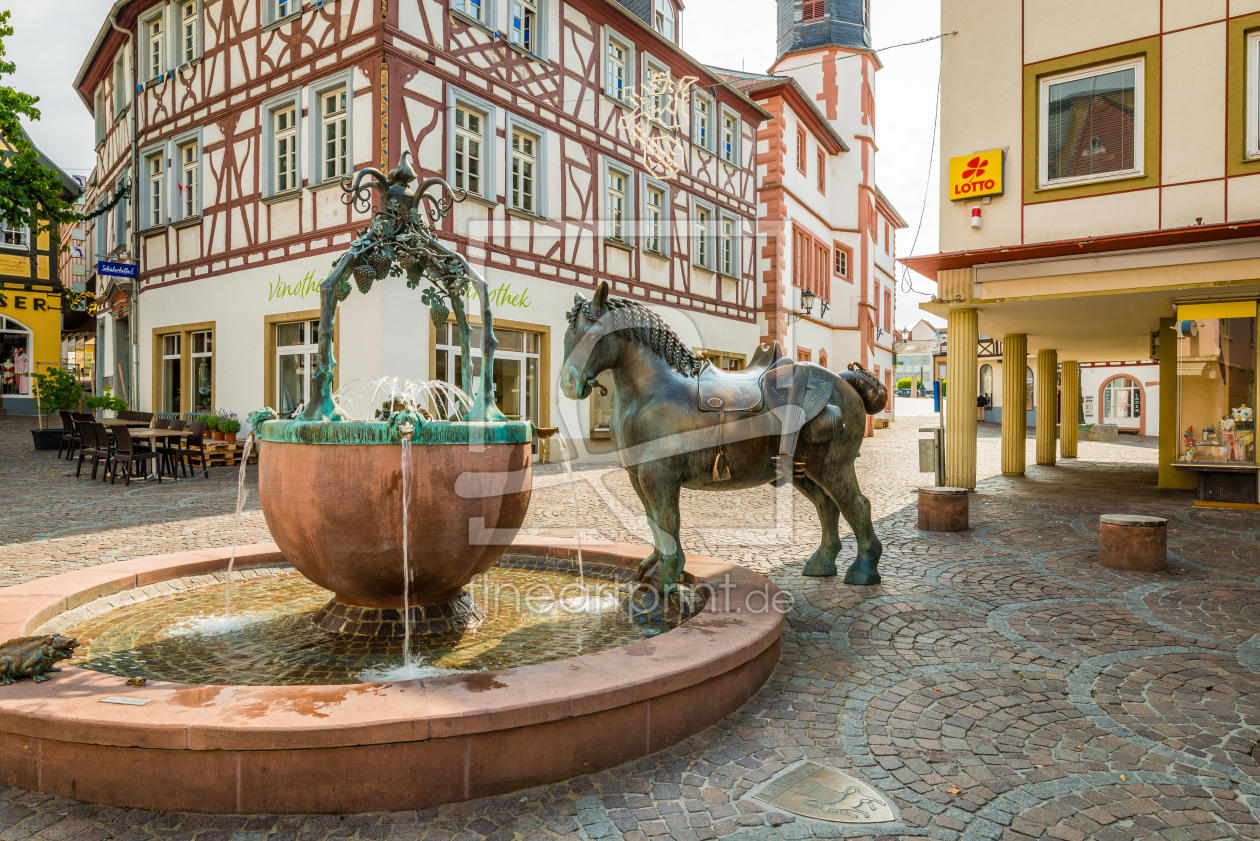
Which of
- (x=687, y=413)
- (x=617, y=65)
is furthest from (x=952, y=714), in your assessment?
(x=617, y=65)

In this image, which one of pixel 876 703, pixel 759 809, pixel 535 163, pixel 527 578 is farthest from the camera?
pixel 535 163

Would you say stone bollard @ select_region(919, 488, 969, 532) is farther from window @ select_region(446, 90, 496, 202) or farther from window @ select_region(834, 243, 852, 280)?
window @ select_region(834, 243, 852, 280)

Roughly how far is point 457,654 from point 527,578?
1.50 meters

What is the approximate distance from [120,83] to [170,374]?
7359 mm

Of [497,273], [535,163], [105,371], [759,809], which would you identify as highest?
[535,163]

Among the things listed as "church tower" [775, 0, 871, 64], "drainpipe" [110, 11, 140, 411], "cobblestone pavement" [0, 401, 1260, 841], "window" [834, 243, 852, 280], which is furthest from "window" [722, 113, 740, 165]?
"cobblestone pavement" [0, 401, 1260, 841]

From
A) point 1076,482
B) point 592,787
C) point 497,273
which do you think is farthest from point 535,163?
point 592,787

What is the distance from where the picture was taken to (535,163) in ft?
47.1

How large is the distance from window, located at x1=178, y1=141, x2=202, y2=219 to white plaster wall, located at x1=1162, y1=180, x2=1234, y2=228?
644 inches

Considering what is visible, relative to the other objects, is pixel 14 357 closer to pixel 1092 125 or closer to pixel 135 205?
pixel 135 205

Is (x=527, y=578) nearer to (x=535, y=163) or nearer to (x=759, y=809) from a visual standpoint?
(x=759, y=809)

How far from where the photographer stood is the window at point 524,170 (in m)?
14.0

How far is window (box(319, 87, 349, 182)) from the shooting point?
1223 cm

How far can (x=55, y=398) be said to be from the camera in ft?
52.8
